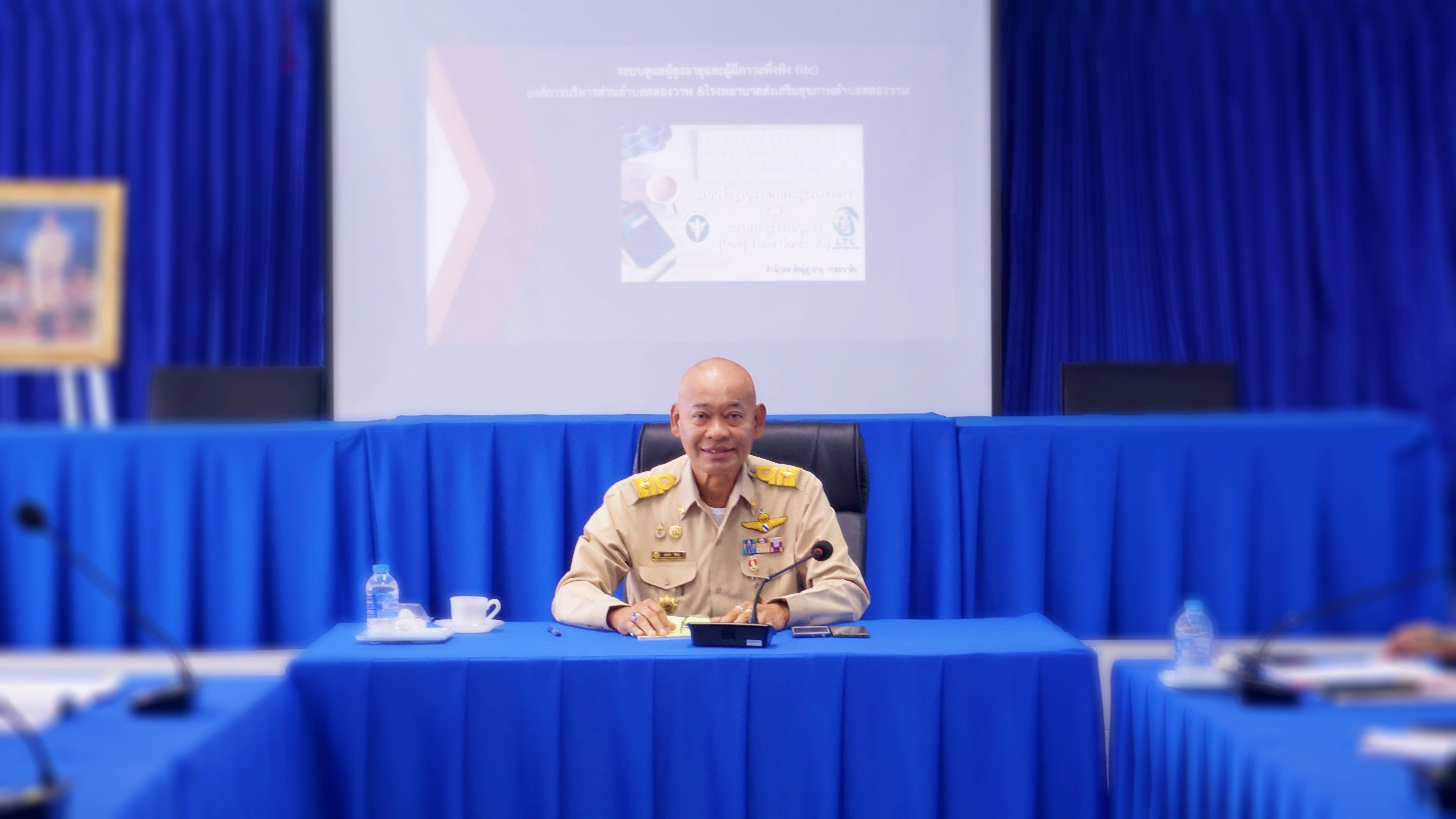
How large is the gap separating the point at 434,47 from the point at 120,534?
198 cm

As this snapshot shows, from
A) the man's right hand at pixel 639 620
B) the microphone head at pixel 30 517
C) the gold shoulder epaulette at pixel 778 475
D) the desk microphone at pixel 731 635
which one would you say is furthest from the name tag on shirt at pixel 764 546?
the microphone head at pixel 30 517

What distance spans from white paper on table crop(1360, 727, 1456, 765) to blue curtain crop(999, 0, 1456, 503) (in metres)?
3.44

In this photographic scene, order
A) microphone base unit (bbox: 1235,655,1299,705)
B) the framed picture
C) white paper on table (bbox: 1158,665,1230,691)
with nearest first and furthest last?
1. microphone base unit (bbox: 1235,655,1299,705)
2. white paper on table (bbox: 1158,665,1230,691)
3. the framed picture

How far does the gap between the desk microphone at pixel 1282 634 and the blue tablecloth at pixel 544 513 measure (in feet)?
3.10

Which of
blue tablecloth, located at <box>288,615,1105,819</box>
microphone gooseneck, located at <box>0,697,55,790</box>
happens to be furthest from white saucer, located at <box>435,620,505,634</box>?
microphone gooseneck, located at <box>0,697,55,790</box>

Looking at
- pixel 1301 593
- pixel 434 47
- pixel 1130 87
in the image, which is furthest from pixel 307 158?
pixel 1301 593

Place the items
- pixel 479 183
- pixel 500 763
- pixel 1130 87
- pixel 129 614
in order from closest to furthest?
pixel 500 763, pixel 129 614, pixel 479 183, pixel 1130 87

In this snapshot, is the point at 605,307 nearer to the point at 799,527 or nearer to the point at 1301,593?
the point at 799,527

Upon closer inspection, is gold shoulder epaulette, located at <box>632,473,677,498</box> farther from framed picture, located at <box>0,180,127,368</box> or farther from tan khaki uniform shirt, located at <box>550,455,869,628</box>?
framed picture, located at <box>0,180,127,368</box>

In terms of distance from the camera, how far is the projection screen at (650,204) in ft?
12.4

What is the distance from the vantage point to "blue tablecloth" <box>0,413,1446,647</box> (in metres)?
2.58

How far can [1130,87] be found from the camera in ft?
14.8

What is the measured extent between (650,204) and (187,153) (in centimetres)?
214

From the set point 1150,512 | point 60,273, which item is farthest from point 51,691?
point 60,273
